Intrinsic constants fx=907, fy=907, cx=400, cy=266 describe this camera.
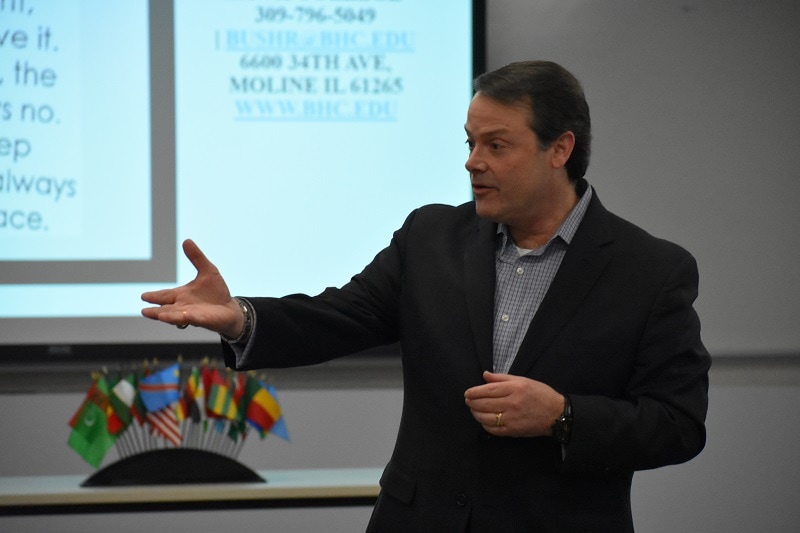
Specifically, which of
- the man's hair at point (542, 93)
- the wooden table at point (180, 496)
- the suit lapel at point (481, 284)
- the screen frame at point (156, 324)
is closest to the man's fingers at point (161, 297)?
the suit lapel at point (481, 284)

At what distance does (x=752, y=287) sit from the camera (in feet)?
11.1

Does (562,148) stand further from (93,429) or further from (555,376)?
(93,429)

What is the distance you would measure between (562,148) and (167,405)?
1649mm

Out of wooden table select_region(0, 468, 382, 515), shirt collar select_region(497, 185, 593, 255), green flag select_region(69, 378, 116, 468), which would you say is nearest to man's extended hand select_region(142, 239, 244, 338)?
shirt collar select_region(497, 185, 593, 255)

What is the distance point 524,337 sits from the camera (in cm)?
154

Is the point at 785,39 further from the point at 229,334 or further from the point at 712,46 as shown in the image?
the point at 229,334

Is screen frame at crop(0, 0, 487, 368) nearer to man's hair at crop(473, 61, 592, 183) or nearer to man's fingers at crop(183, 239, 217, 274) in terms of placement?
man's fingers at crop(183, 239, 217, 274)

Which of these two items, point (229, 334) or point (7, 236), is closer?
point (229, 334)

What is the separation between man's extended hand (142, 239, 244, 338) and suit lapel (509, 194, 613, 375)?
48cm

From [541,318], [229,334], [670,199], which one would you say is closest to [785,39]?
[670,199]

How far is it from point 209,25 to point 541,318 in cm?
210

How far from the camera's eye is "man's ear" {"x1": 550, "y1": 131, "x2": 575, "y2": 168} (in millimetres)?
1634

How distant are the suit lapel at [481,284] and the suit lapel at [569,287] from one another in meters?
0.07

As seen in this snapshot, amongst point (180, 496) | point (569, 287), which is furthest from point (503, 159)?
point (180, 496)
